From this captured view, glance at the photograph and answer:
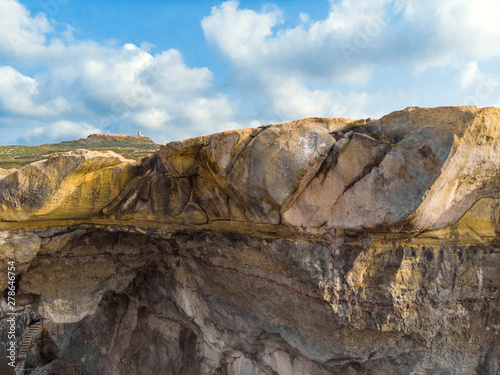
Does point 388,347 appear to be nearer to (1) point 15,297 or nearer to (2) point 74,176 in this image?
(2) point 74,176

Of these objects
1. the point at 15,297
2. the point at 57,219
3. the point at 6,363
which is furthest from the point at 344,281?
the point at 6,363

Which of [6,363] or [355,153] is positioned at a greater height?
[355,153]

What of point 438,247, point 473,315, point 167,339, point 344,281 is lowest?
point 167,339

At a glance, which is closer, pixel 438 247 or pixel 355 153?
pixel 355 153

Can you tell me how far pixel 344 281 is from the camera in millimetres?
5852

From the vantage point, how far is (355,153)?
5109 millimetres

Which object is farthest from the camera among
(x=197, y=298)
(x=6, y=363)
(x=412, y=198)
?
(x=6, y=363)

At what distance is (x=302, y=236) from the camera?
6078 mm

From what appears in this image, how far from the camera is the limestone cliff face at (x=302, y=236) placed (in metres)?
5.00

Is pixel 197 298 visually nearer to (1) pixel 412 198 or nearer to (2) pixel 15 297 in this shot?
(2) pixel 15 297

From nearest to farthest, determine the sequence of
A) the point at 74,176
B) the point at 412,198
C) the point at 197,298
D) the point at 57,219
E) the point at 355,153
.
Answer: the point at 412,198, the point at 355,153, the point at 74,176, the point at 57,219, the point at 197,298

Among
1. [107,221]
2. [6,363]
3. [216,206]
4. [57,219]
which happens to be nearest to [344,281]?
[216,206]

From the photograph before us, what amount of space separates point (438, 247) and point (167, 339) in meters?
8.39

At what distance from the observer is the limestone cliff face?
16.4ft
